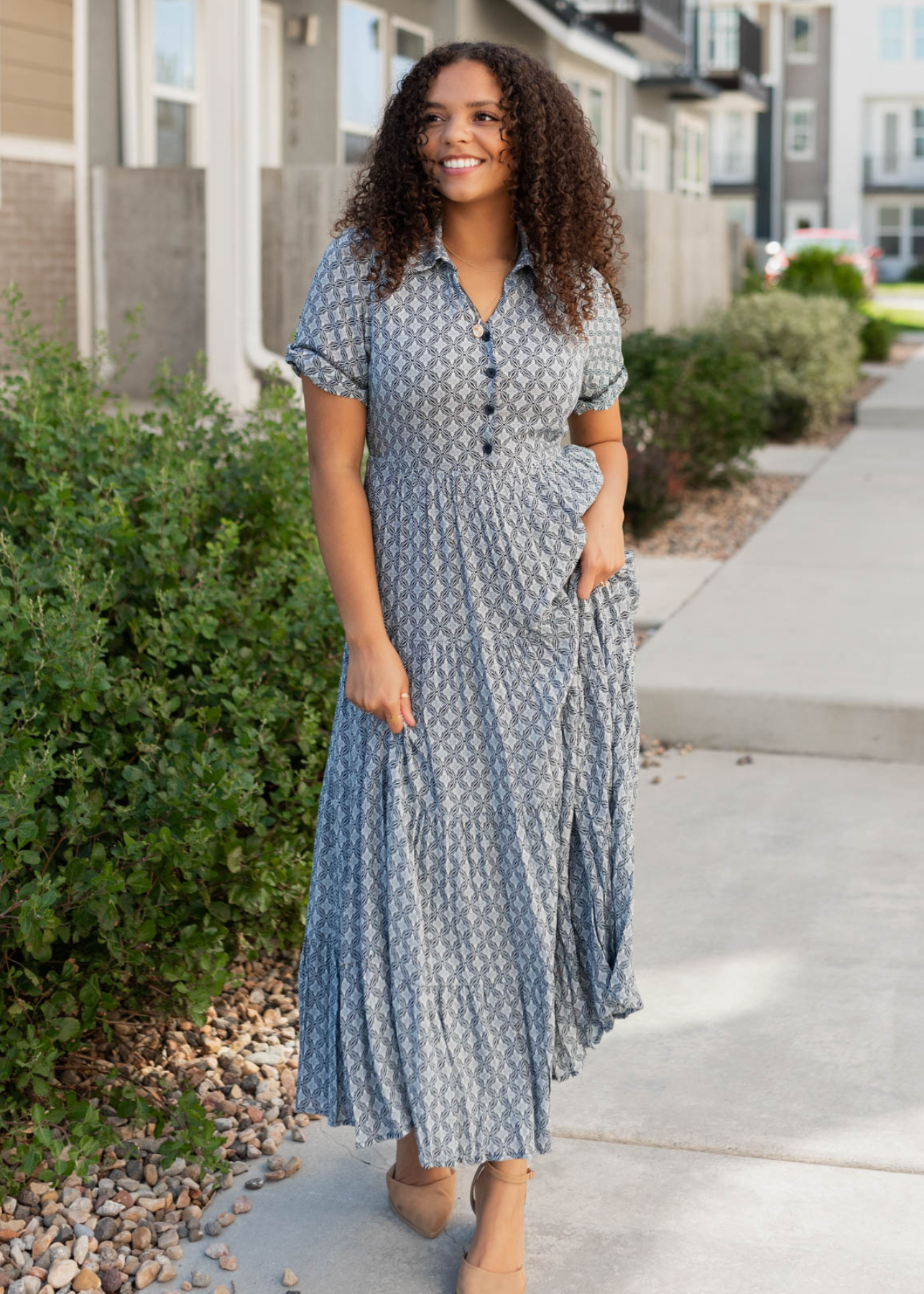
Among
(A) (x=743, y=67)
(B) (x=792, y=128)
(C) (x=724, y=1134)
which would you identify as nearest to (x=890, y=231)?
(B) (x=792, y=128)

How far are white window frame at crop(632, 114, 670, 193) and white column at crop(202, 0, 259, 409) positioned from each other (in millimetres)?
11136

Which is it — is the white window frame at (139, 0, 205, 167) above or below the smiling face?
above

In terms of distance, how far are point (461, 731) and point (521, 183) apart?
2.68ft

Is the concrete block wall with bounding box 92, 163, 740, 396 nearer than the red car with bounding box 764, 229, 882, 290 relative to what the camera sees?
Yes

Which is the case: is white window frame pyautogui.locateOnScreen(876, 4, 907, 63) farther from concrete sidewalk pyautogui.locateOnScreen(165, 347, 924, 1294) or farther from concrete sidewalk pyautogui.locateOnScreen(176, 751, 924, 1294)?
concrete sidewalk pyautogui.locateOnScreen(176, 751, 924, 1294)

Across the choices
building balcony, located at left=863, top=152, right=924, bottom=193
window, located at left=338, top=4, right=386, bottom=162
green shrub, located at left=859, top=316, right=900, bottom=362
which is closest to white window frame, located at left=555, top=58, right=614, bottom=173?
green shrub, located at left=859, top=316, right=900, bottom=362

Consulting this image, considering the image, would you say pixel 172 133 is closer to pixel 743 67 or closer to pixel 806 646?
pixel 806 646

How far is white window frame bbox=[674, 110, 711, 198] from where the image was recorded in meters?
22.6

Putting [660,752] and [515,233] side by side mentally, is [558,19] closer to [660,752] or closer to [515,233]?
[660,752]

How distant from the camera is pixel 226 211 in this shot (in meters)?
9.08

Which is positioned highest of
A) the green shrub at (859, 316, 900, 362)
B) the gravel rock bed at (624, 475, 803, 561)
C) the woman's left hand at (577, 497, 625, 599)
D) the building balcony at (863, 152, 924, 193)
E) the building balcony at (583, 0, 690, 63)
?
the building balcony at (863, 152, 924, 193)

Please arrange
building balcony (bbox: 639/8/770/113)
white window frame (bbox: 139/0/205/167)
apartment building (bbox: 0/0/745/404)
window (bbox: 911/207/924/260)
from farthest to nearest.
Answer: window (bbox: 911/207/924/260)
building balcony (bbox: 639/8/770/113)
white window frame (bbox: 139/0/205/167)
apartment building (bbox: 0/0/745/404)

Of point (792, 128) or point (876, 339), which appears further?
point (792, 128)

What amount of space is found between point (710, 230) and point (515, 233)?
12441 millimetres
